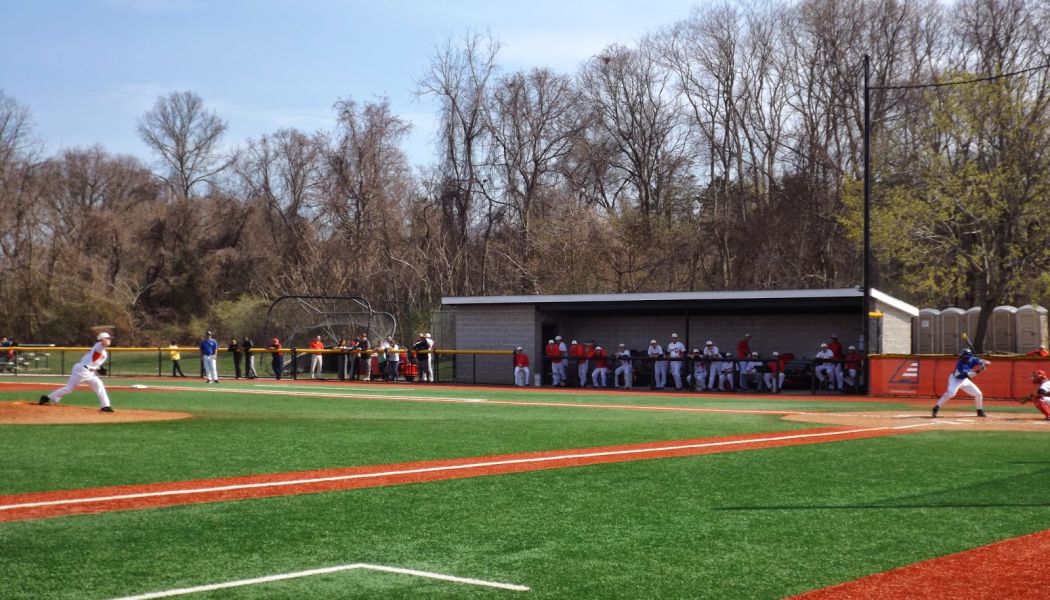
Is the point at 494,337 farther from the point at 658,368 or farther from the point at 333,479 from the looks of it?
the point at 333,479

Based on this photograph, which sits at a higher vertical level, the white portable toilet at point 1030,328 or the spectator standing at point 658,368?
the white portable toilet at point 1030,328

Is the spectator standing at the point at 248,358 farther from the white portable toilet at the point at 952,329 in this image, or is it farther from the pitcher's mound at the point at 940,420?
the white portable toilet at the point at 952,329

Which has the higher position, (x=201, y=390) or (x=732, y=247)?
(x=732, y=247)

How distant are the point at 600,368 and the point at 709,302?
4.57 meters

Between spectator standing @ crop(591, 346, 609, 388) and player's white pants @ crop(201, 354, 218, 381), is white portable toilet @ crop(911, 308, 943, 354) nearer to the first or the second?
spectator standing @ crop(591, 346, 609, 388)

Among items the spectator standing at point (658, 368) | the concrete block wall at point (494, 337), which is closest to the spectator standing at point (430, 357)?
the concrete block wall at point (494, 337)

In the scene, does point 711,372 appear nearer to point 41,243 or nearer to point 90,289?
point 90,289

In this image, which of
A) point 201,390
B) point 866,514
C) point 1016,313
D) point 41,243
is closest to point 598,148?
point 1016,313

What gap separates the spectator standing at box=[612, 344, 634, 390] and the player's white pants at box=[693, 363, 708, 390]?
2.19 metres

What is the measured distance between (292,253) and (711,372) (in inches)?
1153

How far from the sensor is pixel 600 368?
36594 millimetres

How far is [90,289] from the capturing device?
183ft

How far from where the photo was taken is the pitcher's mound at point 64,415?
16969mm

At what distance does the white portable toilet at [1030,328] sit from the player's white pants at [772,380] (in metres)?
15.0
